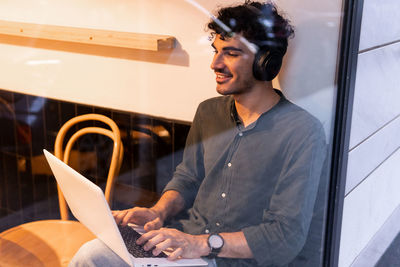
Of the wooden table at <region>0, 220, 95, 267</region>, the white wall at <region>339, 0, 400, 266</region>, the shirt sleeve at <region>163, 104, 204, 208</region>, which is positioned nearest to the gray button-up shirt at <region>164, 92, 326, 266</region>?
the shirt sleeve at <region>163, 104, 204, 208</region>

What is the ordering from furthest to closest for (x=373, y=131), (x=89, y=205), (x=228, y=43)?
(x=373, y=131) → (x=228, y=43) → (x=89, y=205)

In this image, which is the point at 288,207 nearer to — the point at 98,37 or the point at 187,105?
the point at 187,105

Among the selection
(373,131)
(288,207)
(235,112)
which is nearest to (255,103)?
(235,112)

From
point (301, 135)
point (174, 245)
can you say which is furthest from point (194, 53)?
point (174, 245)

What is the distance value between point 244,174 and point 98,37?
49 centimetres

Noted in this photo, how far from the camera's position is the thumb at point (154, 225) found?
1241 mm

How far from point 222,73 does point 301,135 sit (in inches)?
10.7

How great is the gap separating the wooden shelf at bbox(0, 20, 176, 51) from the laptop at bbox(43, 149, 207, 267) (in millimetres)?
280

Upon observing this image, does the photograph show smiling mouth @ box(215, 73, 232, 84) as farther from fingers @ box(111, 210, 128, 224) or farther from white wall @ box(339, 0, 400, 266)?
white wall @ box(339, 0, 400, 266)

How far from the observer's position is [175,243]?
1196 mm

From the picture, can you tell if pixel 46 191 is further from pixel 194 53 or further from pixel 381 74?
pixel 381 74

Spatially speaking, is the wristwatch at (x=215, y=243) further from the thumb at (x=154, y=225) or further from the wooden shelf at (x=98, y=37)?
the wooden shelf at (x=98, y=37)

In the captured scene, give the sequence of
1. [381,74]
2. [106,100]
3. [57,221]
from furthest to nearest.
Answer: [381,74] → [57,221] → [106,100]

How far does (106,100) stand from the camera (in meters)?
1.19
